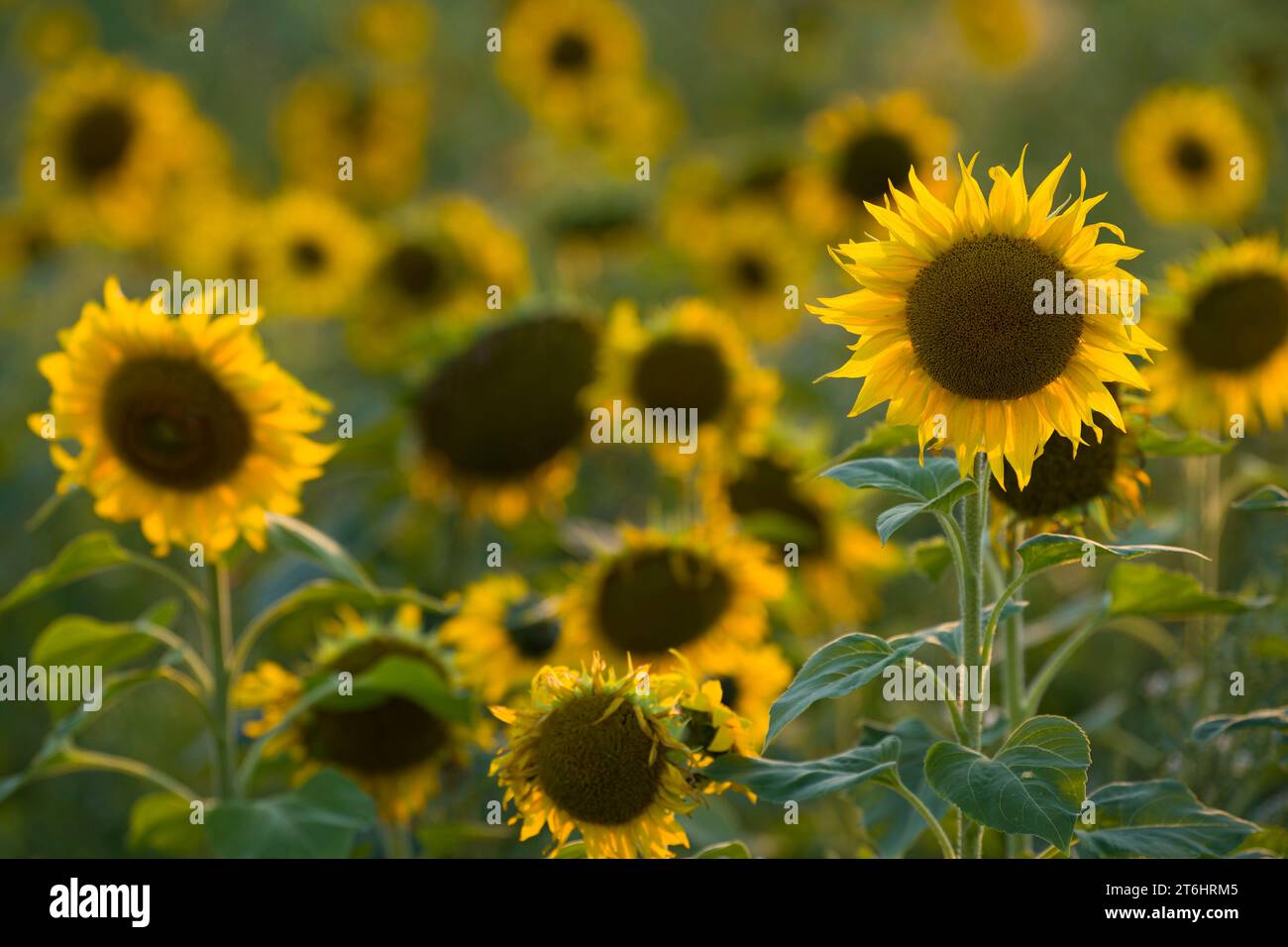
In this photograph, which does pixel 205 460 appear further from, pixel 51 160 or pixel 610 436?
pixel 51 160

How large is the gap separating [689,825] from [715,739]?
2.11ft

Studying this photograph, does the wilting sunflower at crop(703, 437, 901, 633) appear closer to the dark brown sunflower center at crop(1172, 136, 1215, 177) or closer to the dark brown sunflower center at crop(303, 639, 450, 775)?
the dark brown sunflower center at crop(303, 639, 450, 775)

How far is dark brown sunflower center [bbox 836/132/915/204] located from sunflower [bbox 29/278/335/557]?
2.07 m

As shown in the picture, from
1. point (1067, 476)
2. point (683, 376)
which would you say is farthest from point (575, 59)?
point (1067, 476)

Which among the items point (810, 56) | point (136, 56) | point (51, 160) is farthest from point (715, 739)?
point (136, 56)

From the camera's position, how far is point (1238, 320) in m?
1.96

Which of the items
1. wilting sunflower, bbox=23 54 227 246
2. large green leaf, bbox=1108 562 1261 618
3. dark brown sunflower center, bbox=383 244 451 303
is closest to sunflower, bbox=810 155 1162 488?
large green leaf, bbox=1108 562 1261 618

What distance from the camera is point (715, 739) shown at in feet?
4.42

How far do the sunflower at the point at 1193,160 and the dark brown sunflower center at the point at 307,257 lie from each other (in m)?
2.55

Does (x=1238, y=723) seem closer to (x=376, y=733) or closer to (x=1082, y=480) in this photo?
(x=1082, y=480)

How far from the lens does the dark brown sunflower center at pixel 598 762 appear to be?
1314mm

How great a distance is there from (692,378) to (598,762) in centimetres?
136
